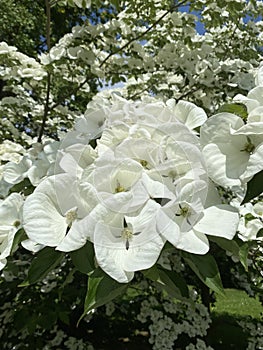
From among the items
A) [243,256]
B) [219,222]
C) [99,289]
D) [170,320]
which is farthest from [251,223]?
[170,320]

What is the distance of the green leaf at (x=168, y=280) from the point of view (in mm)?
603

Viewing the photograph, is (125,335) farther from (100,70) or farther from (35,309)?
(100,70)

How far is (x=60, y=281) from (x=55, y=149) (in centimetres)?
149

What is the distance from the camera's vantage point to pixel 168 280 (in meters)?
0.69

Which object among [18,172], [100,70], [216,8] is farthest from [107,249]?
[216,8]

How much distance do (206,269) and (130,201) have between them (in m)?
0.16

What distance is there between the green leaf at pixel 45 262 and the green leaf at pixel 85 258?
0.06 metres

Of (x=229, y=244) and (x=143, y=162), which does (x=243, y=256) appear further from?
(x=143, y=162)

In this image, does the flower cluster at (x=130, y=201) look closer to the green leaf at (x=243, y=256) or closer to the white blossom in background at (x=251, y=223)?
the green leaf at (x=243, y=256)

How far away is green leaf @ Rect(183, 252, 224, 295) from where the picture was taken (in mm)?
651

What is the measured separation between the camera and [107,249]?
1.93 ft

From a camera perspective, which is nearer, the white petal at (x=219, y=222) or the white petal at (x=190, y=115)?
the white petal at (x=219, y=222)

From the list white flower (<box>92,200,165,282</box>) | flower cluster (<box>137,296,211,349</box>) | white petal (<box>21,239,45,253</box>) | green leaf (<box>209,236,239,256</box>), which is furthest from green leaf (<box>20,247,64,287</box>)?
flower cluster (<box>137,296,211,349</box>)

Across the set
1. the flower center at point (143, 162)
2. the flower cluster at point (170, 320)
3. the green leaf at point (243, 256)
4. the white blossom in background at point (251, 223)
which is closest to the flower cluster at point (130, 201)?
the flower center at point (143, 162)
